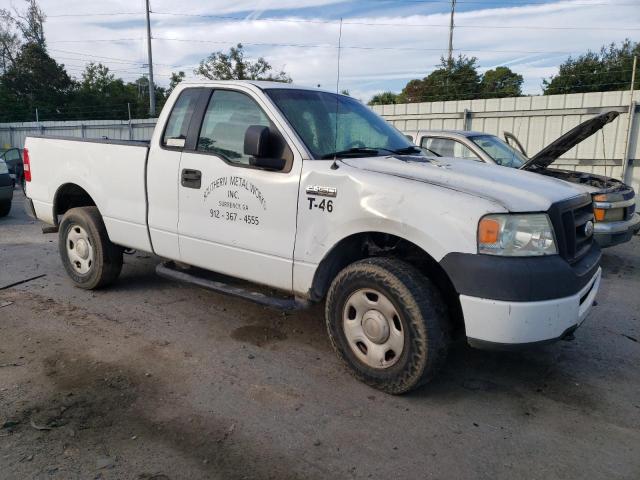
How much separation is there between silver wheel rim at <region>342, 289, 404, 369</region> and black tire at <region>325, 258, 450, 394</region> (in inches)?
1.6

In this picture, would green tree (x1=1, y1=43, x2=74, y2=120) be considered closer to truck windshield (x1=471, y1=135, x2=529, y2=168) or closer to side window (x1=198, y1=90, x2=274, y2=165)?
truck windshield (x1=471, y1=135, x2=529, y2=168)

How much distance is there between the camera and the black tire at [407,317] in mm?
3080

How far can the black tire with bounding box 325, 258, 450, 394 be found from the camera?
3.08 metres

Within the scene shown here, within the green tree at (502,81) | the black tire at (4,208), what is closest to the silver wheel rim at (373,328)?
the black tire at (4,208)

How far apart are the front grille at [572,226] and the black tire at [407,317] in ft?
2.61

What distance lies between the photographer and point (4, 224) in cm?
972

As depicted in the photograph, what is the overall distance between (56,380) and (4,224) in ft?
24.9

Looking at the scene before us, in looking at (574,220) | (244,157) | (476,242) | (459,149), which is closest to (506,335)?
(476,242)

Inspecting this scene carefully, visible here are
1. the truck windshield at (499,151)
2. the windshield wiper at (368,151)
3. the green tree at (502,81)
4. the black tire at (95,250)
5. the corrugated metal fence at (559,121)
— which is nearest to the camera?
the windshield wiper at (368,151)

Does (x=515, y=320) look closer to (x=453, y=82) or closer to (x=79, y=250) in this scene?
(x=79, y=250)

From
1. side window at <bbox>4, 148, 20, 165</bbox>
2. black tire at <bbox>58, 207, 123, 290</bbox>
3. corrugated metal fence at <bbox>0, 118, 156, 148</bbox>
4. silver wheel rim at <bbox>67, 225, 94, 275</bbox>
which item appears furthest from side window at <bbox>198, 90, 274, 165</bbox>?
corrugated metal fence at <bbox>0, 118, 156, 148</bbox>

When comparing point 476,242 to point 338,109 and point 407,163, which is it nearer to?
point 407,163

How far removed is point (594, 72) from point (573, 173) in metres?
17.0

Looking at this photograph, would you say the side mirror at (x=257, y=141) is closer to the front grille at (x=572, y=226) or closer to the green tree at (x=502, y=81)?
the front grille at (x=572, y=226)
